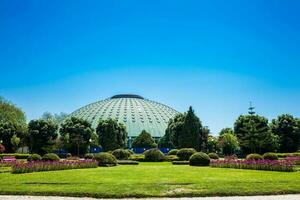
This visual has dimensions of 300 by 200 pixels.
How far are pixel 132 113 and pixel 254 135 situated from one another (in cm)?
5666

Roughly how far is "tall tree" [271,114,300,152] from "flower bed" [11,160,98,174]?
148ft

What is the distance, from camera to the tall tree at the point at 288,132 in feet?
217

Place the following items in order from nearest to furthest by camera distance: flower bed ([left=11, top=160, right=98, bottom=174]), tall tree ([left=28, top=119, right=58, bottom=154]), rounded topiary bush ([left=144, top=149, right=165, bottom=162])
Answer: flower bed ([left=11, top=160, right=98, bottom=174])
rounded topiary bush ([left=144, top=149, right=165, bottom=162])
tall tree ([left=28, top=119, right=58, bottom=154])

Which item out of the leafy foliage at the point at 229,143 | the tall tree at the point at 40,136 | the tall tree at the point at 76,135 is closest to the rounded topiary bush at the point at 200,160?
the tall tree at the point at 76,135

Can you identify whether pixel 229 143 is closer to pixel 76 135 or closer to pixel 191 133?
pixel 191 133

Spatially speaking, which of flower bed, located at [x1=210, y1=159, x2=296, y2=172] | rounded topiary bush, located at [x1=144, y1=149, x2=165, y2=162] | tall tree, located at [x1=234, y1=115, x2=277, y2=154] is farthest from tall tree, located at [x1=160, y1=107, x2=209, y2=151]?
flower bed, located at [x1=210, y1=159, x2=296, y2=172]

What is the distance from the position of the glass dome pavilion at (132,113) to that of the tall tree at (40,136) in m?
38.0

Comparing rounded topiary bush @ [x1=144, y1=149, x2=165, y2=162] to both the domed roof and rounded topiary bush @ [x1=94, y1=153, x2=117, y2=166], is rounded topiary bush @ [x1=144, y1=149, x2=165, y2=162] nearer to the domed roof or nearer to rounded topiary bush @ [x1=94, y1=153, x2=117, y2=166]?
rounded topiary bush @ [x1=94, y1=153, x2=117, y2=166]

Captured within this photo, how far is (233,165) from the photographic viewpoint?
31625 mm

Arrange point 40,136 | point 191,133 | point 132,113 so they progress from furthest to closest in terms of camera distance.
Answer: point 132,113, point 191,133, point 40,136

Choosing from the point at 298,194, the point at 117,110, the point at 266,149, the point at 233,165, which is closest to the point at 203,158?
the point at 233,165

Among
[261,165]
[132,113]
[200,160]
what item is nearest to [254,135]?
[200,160]

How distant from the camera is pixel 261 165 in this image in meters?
29.0

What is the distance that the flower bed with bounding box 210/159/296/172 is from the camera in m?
26.7
